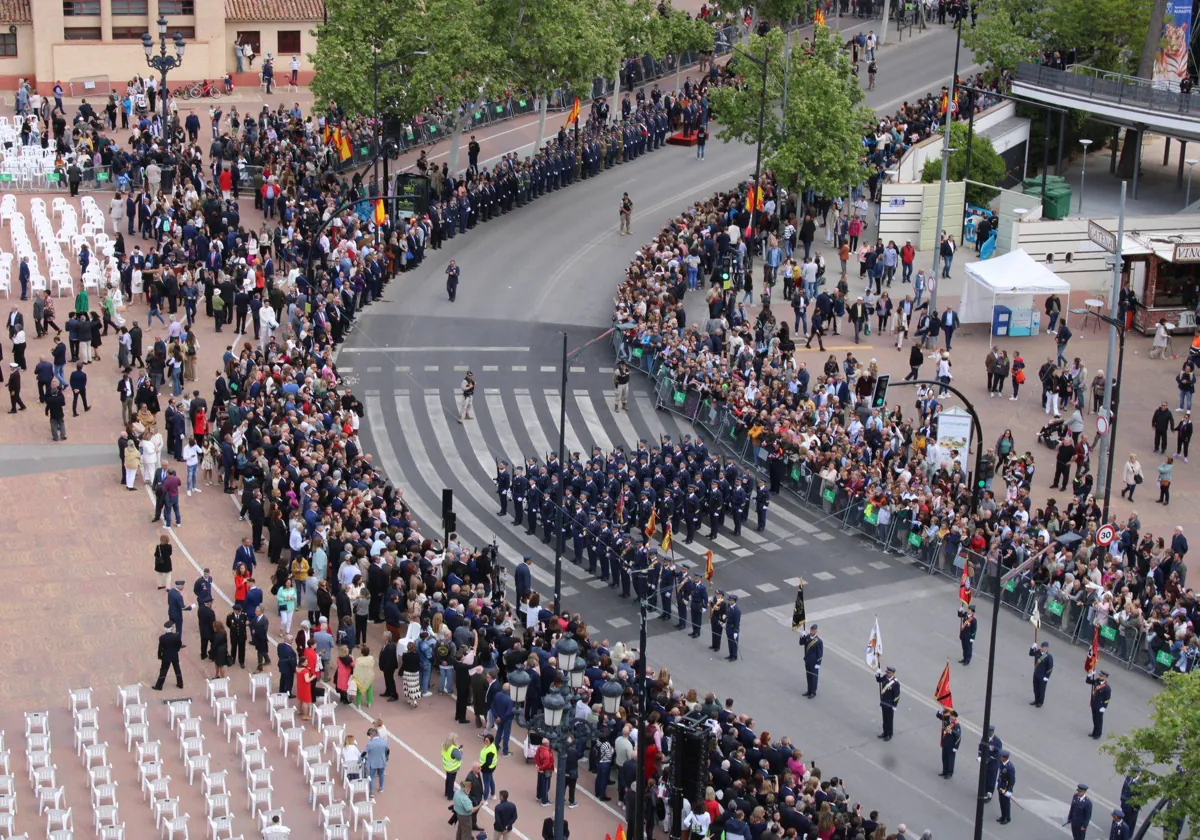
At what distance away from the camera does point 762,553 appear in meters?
46.2

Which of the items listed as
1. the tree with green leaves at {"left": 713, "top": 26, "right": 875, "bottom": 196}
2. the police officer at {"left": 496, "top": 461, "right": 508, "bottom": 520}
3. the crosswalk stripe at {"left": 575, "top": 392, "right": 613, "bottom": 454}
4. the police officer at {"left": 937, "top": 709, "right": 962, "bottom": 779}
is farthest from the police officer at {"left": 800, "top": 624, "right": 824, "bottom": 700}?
the tree with green leaves at {"left": 713, "top": 26, "right": 875, "bottom": 196}

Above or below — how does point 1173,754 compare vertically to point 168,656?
above

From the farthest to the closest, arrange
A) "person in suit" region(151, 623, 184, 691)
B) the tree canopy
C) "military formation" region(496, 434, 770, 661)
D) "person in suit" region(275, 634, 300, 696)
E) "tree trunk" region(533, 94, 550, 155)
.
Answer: the tree canopy < "tree trunk" region(533, 94, 550, 155) < "military formation" region(496, 434, 770, 661) < "person in suit" region(151, 623, 184, 691) < "person in suit" region(275, 634, 300, 696)

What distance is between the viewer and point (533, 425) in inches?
2012

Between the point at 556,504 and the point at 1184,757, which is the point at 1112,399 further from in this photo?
the point at 1184,757

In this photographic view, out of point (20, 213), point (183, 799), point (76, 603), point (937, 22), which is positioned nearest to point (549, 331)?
point (20, 213)

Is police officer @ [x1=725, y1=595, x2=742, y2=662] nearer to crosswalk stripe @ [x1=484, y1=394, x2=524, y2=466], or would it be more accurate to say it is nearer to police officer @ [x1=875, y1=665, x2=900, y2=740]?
police officer @ [x1=875, y1=665, x2=900, y2=740]

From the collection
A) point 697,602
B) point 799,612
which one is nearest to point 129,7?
point 697,602

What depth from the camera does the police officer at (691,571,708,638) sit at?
41750 mm

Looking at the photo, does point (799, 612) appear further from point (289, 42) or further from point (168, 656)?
point (289, 42)

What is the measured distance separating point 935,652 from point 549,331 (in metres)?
18.1

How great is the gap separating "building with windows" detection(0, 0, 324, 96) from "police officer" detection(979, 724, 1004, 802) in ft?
157

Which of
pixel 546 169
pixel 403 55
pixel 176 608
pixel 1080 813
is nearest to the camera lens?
pixel 1080 813

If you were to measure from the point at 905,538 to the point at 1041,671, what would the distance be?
692cm
